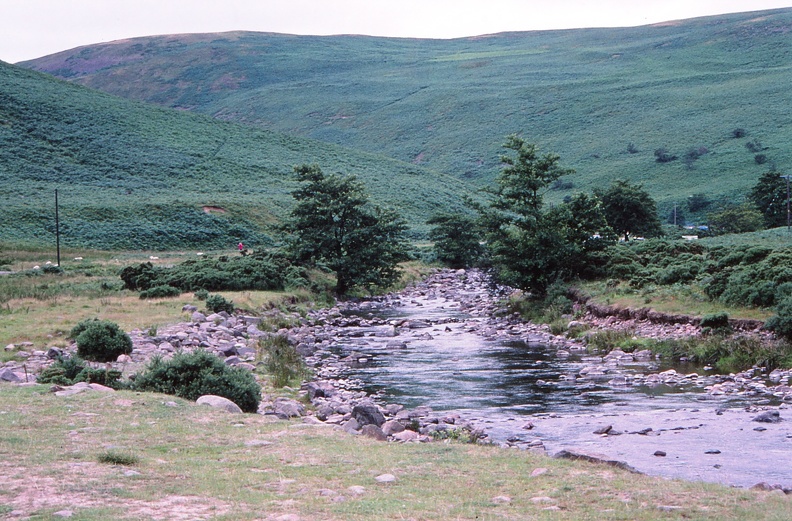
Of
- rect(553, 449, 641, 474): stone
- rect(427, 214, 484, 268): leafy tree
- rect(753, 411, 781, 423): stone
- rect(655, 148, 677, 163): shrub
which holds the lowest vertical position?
rect(427, 214, 484, 268): leafy tree

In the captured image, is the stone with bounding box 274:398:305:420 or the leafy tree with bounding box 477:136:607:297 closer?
the stone with bounding box 274:398:305:420

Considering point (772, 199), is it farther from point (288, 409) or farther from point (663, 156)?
point (288, 409)

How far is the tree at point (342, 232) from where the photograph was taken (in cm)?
4619

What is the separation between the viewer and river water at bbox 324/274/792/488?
537 inches

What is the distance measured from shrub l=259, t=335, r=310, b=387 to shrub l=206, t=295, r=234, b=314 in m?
5.18

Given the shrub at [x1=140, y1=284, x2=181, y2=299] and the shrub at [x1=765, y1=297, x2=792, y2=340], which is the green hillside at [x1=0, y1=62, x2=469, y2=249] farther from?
the shrub at [x1=765, y1=297, x2=792, y2=340]

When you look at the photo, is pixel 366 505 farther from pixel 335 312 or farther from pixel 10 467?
pixel 335 312

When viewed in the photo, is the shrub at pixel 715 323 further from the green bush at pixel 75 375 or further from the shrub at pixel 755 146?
the shrub at pixel 755 146

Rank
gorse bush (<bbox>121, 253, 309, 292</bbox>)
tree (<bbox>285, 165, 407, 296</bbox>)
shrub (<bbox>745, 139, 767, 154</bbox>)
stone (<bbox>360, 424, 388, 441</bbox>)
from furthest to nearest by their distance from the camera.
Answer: shrub (<bbox>745, 139, 767, 154</bbox>) < tree (<bbox>285, 165, 407, 296</bbox>) < gorse bush (<bbox>121, 253, 309, 292</bbox>) < stone (<bbox>360, 424, 388, 441</bbox>)

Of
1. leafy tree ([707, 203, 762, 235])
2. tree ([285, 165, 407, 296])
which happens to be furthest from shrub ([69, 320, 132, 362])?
leafy tree ([707, 203, 762, 235])

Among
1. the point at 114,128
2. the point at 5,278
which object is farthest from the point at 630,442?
the point at 114,128

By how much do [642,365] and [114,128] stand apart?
103 m

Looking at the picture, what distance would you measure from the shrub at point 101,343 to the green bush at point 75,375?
3.22 metres

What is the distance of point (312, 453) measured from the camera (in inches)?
454
